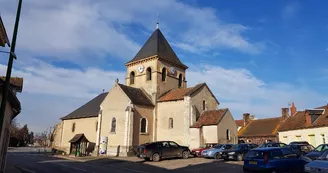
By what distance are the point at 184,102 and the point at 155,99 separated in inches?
170

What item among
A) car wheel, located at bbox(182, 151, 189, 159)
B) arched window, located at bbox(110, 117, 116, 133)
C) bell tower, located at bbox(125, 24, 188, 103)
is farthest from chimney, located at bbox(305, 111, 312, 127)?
arched window, located at bbox(110, 117, 116, 133)

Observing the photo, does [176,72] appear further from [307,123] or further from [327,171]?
[327,171]

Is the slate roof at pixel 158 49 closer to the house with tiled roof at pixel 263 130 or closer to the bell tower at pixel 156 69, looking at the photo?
the bell tower at pixel 156 69

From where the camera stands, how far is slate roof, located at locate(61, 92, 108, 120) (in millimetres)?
36688

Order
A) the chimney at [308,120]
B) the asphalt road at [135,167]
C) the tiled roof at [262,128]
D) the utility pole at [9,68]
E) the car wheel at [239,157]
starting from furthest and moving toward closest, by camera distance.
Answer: the tiled roof at [262,128] → the chimney at [308,120] → the car wheel at [239,157] → the asphalt road at [135,167] → the utility pole at [9,68]

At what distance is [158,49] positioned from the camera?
114 feet

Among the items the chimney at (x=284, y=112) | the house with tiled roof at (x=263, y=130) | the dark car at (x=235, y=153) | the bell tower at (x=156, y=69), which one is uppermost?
the bell tower at (x=156, y=69)

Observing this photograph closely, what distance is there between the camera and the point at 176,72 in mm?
35656

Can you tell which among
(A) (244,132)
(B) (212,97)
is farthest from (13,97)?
(A) (244,132)

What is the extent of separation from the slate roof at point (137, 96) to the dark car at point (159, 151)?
28.4 feet

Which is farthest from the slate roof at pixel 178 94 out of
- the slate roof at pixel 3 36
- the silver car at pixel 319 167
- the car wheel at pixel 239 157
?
the slate roof at pixel 3 36

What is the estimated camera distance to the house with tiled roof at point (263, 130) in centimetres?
3894

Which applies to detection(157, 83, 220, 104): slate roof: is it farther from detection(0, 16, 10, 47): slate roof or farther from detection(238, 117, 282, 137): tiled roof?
detection(0, 16, 10, 47): slate roof

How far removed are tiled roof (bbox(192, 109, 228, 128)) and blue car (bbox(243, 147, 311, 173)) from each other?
45.7 ft
